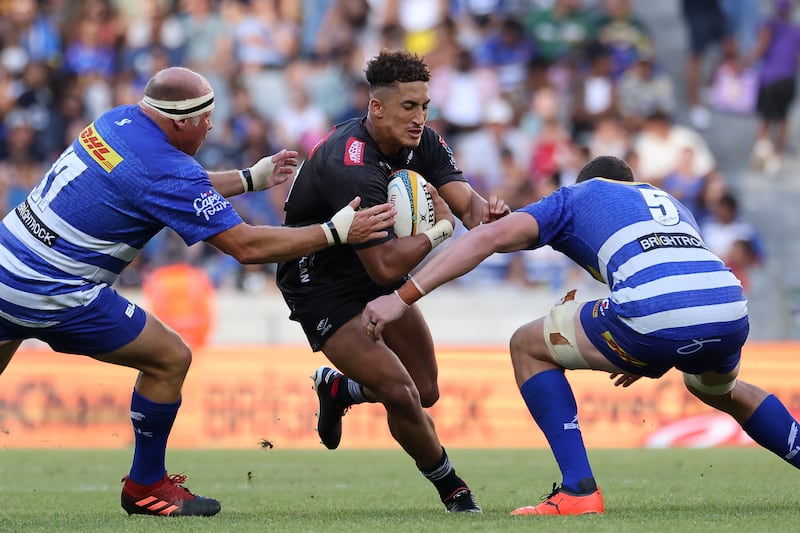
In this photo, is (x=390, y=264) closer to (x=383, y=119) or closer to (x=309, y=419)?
(x=383, y=119)

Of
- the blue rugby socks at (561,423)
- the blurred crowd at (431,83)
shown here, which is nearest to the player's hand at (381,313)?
the blue rugby socks at (561,423)

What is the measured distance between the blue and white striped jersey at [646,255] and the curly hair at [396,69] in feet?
4.04

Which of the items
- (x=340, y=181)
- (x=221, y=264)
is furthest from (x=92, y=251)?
(x=221, y=264)

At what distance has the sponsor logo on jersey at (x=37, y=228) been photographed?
6652 millimetres

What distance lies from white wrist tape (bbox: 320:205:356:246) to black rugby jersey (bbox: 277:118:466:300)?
0.20 metres

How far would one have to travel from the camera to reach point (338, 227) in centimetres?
681

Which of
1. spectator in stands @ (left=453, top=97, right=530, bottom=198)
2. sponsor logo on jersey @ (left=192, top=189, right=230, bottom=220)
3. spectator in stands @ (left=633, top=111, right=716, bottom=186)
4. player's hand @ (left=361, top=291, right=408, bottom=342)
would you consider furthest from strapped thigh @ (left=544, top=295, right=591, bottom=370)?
spectator in stands @ (left=633, top=111, right=716, bottom=186)

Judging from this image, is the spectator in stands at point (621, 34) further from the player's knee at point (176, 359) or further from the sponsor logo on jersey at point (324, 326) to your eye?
the player's knee at point (176, 359)

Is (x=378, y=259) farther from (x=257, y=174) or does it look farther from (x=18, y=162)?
(x=18, y=162)

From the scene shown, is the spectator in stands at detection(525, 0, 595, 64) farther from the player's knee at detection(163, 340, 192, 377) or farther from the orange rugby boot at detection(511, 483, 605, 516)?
the orange rugby boot at detection(511, 483, 605, 516)

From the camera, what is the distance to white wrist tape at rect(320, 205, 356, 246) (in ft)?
22.4

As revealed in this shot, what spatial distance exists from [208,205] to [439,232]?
1.31m

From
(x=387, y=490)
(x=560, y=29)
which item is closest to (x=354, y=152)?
(x=387, y=490)

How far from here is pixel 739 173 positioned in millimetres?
18578
